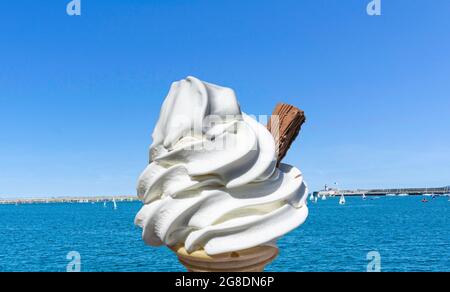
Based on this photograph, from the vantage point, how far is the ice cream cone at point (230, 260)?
2795 millimetres

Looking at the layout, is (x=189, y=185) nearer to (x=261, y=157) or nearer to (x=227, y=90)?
(x=261, y=157)

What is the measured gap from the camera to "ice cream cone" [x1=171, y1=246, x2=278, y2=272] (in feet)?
9.17

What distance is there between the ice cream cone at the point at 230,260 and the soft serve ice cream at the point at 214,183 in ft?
0.25

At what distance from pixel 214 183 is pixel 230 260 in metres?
0.62

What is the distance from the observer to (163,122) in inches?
130

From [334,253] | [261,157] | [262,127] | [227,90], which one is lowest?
[334,253]

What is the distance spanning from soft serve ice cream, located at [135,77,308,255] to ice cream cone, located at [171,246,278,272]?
0.08 meters

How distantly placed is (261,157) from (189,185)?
0.65 m

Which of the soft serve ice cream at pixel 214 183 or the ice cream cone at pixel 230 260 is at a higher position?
the soft serve ice cream at pixel 214 183

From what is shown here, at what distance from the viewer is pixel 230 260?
2.80 m

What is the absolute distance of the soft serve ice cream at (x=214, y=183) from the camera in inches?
111

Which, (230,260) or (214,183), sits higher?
(214,183)

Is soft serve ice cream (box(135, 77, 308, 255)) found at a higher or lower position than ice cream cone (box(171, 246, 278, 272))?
higher
